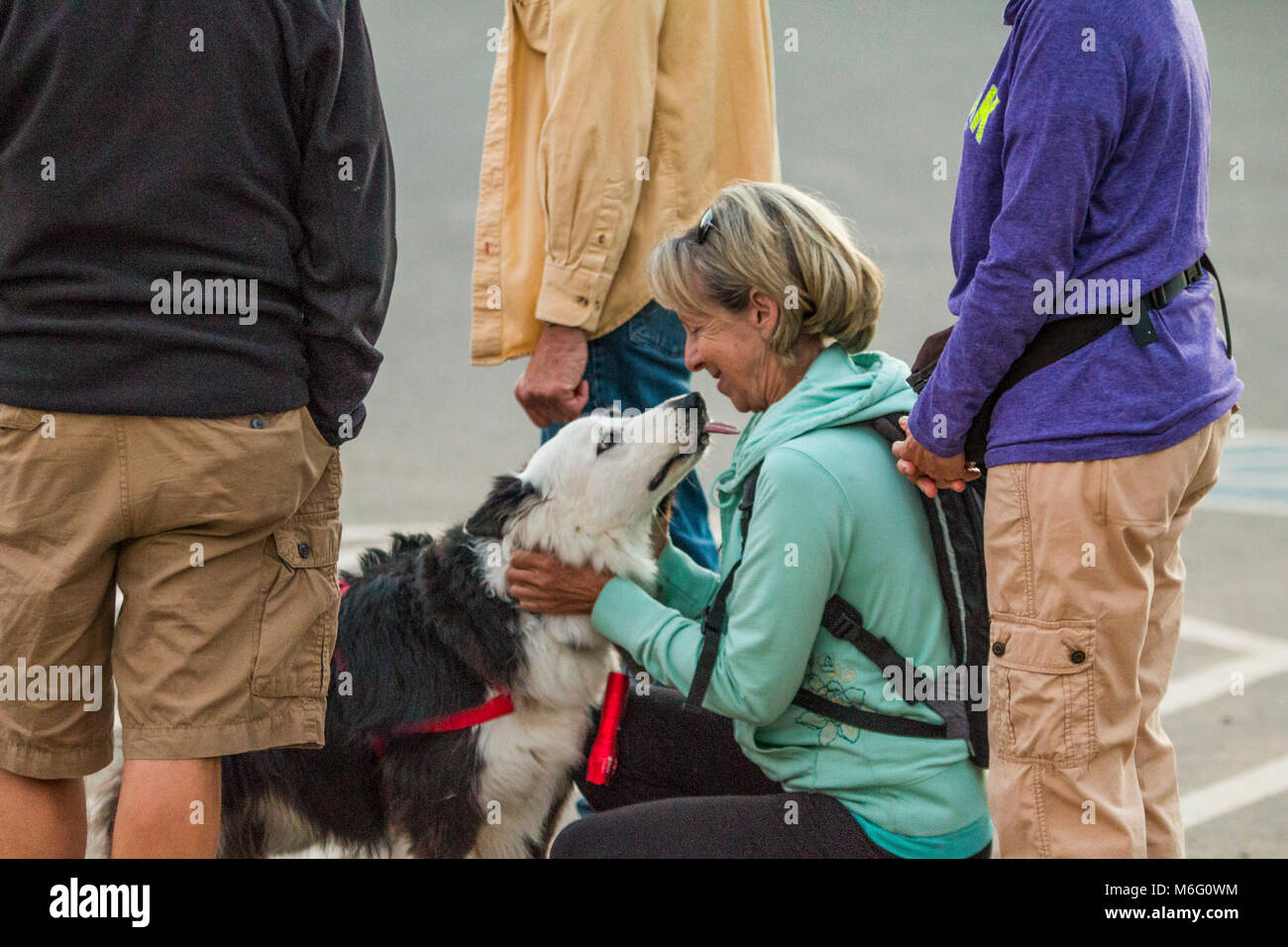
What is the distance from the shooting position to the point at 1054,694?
7.30ft

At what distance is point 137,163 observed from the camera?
7.07 ft

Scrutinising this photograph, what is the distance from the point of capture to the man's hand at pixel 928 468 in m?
2.40

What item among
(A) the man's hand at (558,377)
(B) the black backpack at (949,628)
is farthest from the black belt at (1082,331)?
(A) the man's hand at (558,377)

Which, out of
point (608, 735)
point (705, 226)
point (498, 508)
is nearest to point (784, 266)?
point (705, 226)

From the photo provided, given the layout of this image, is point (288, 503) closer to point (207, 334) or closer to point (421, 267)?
point (207, 334)

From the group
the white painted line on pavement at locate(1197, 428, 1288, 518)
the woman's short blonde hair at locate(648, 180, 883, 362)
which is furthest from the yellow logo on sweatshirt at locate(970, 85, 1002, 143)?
the white painted line on pavement at locate(1197, 428, 1288, 518)

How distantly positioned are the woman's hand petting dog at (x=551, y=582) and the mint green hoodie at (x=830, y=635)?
1.37 feet

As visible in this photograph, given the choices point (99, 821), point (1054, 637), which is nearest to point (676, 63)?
point (1054, 637)

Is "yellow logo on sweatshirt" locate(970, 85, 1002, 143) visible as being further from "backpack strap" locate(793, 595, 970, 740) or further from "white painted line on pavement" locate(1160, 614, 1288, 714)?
"white painted line on pavement" locate(1160, 614, 1288, 714)

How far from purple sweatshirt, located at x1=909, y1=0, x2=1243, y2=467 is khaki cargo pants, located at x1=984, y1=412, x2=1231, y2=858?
0.20 feet

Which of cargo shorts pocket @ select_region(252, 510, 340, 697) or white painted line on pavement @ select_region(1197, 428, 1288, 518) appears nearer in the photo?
cargo shorts pocket @ select_region(252, 510, 340, 697)

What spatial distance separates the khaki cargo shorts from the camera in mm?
2191

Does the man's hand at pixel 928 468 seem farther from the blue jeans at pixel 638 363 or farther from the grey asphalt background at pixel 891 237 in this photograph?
the blue jeans at pixel 638 363

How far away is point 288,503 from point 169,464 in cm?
23
